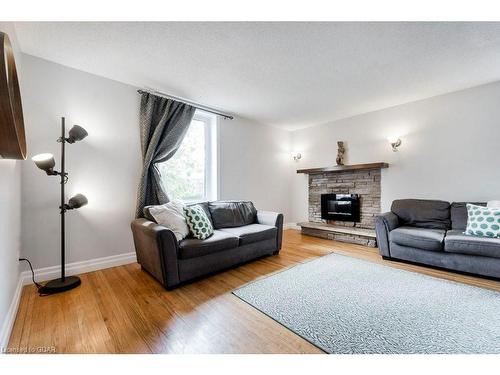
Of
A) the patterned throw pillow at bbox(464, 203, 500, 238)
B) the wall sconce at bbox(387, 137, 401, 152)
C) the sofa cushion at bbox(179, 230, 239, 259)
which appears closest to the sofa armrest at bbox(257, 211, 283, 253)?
the sofa cushion at bbox(179, 230, 239, 259)

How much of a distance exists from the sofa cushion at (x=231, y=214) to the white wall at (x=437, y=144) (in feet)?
7.72

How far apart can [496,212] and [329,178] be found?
2.45 meters

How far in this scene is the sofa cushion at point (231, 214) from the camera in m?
3.09

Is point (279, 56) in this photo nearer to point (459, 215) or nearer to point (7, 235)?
point (7, 235)

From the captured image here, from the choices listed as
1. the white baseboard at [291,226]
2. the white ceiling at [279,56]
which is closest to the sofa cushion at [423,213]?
the white ceiling at [279,56]

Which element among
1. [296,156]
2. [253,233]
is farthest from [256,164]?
[253,233]

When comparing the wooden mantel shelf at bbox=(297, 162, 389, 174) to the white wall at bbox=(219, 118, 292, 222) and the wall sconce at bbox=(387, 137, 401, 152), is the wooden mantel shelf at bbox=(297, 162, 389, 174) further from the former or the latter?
the white wall at bbox=(219, 118, 292, 222)

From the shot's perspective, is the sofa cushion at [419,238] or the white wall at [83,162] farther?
the sofa cushion at [419,238]

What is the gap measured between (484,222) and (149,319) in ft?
11.6

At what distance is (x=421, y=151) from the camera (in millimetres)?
3506

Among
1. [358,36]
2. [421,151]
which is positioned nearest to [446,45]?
[358,36]

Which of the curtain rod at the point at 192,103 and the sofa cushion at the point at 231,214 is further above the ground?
the curtain rod at the point at 192,103

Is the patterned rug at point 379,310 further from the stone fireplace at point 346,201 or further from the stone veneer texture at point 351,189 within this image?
the stone veneer texture at point 351,189
